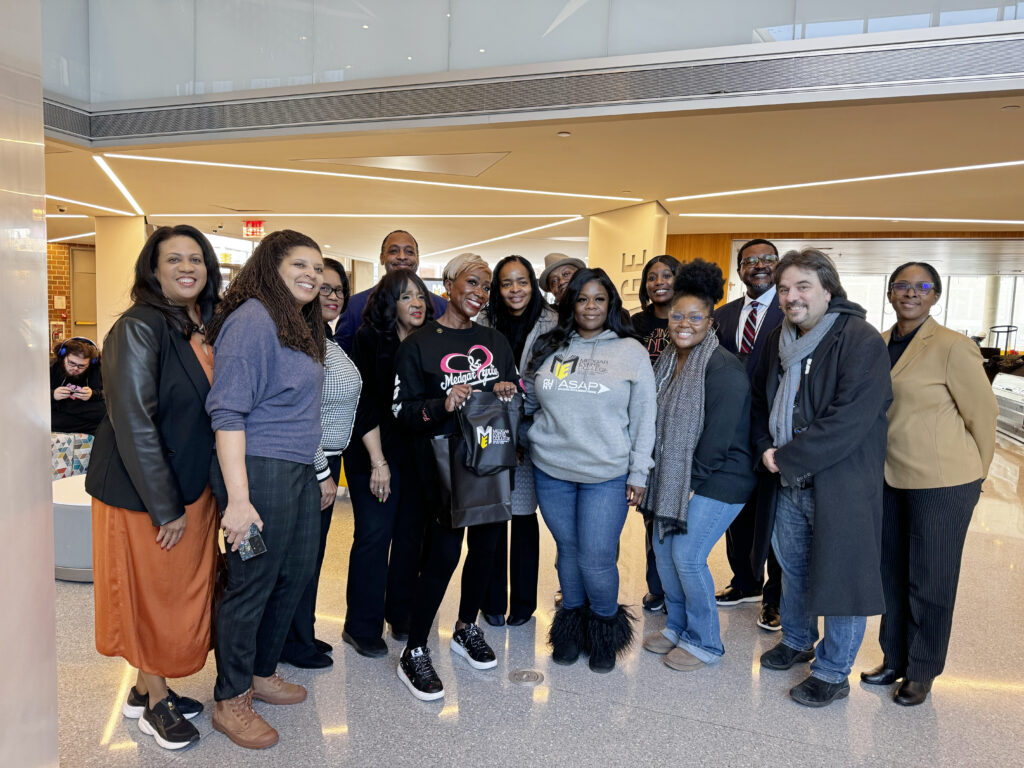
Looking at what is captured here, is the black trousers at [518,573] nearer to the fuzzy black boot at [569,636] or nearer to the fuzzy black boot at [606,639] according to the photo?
the fuzzy black boot at [569,636]

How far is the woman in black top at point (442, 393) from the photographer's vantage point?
264 centimetres

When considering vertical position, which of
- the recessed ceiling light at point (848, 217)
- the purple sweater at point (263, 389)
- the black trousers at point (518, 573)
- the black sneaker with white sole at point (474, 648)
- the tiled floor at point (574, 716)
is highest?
the recessed ceiling light at point (848, 217)

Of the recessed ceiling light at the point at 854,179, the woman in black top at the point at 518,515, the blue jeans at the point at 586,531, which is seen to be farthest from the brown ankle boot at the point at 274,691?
the recessed ceiling light at the point at 854,179

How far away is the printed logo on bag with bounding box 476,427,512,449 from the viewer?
2.54 meters

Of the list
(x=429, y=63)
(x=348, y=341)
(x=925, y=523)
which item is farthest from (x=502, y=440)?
(x=429, y=63)

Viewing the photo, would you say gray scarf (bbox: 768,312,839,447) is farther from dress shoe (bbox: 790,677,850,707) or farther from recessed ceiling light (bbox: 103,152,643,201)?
recessed ceiling light (bbox: 103,152,643,201)

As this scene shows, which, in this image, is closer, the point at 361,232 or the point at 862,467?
the point at 862,467

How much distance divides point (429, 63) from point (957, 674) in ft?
19.2

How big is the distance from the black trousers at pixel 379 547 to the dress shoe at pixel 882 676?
6.34 ft

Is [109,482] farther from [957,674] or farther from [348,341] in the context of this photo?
[957,674]

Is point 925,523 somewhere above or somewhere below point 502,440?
below

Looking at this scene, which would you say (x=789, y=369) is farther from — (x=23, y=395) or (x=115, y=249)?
(x=115, y=249)

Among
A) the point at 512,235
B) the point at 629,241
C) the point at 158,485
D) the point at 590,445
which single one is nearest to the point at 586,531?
the point at 590,445

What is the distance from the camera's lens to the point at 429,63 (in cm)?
618
